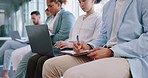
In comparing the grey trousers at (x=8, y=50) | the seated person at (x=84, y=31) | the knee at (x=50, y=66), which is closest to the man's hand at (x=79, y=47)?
the knee at (x=50, y=66)

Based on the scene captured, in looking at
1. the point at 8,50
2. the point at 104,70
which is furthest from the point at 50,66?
the point at 8,50

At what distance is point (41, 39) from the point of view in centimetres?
175

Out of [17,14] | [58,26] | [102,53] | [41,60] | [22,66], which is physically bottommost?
[22,66]

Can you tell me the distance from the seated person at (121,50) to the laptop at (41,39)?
0.25 metres

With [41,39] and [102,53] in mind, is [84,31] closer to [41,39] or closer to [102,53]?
[41,39]

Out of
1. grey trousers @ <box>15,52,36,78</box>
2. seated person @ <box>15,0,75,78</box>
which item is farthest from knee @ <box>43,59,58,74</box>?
grey trousers @ <box>15,52,36,78</box>

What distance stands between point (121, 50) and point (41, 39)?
0.78 meters

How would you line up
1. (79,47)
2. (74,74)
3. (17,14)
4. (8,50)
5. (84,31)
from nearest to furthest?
(74,74) → (79,47) → (84,31) → (8,50) → (17,14)

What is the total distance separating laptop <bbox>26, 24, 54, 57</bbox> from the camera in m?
1.68

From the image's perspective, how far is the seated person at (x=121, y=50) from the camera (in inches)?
42.5

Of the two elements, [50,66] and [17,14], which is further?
[17,14]

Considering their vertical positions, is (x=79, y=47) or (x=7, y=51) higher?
(x=79, y=47)

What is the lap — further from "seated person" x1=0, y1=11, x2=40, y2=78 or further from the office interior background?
the office interior background

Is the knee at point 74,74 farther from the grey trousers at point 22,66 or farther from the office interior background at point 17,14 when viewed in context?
the office interior background at point 17,14
